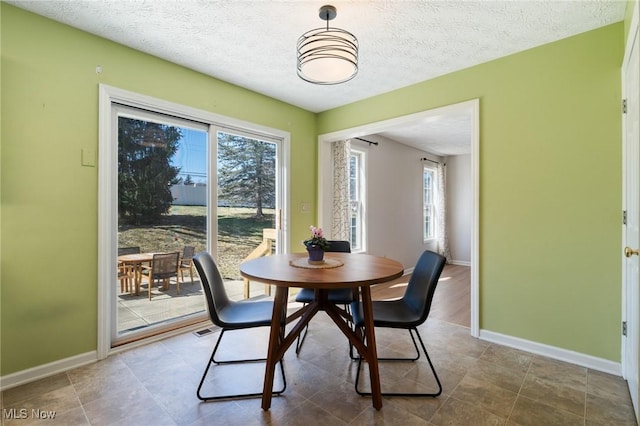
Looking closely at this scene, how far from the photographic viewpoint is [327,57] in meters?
1.87

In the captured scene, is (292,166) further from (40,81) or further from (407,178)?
(407,178)

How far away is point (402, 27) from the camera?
2.29 m

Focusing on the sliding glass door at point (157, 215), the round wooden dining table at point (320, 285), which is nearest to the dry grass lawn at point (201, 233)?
the sliding glass door at point (157, 215)

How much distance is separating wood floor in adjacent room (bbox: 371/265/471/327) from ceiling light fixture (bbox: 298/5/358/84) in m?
2.71

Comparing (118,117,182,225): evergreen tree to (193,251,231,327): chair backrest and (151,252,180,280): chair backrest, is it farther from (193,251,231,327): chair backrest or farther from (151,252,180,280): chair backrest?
(193,251,231,327): chair backrest

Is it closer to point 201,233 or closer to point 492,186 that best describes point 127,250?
point 201,233

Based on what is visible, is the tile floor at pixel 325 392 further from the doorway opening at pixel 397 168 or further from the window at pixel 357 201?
the window at pixel 357 201

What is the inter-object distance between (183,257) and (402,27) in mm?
2812

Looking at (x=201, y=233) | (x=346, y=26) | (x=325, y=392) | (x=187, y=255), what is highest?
(x=346, y=26)

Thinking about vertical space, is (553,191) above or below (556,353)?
above

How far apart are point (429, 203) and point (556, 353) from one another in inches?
178

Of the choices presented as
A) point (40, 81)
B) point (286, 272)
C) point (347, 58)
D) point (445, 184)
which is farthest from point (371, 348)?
point (445, 184)

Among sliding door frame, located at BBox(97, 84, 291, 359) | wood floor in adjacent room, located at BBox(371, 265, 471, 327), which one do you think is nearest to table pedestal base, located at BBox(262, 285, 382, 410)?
sliding door frame, located at BBox(97, 84, 291, 359)

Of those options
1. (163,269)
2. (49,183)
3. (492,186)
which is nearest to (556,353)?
(492,186)
